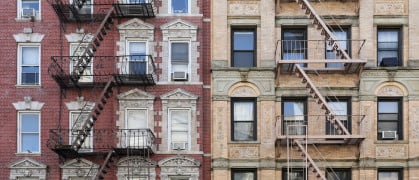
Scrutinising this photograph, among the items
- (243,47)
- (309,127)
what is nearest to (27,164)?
(243,47)

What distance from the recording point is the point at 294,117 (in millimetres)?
29547

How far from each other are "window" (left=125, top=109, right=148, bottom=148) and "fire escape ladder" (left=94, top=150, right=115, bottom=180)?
2.93 ft

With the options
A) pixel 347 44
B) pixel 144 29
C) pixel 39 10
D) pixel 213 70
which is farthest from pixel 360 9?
pixel 39 10

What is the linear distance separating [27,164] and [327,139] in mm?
11791

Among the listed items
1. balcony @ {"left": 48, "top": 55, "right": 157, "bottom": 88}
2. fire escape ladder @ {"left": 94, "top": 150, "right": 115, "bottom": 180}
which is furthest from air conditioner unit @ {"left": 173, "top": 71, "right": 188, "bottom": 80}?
fire escape ladder @ {"left": 94, "top": 150, "right": 115, "bottom": 180}

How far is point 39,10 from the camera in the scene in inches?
1187

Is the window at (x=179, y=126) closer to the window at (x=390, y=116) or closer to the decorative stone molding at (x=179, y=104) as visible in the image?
the decorative stone molding at (x=179, y=104)

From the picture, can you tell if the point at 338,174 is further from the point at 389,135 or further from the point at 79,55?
the point at 79,55

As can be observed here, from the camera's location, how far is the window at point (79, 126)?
29109 millimetres

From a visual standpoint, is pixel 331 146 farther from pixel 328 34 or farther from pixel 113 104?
pixel 113 104

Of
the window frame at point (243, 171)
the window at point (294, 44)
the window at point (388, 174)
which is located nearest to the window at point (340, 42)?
the window at point (294, 44)

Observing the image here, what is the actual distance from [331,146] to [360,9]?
5.58 meters

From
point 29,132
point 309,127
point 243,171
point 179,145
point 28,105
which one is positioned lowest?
point 243,171

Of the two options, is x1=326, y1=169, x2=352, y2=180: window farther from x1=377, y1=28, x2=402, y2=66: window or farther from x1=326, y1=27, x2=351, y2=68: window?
x1=377, y1=28, x2=402, y2=66: window
